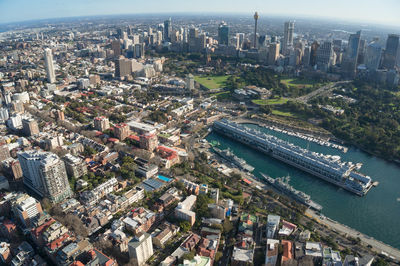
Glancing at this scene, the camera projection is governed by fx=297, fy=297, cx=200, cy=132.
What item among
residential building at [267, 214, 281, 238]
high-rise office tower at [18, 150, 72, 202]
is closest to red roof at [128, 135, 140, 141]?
high-rise office tower at [18, 150, 72, 202]

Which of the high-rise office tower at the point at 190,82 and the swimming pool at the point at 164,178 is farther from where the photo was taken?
the high-rise office tower at the point at 190,82

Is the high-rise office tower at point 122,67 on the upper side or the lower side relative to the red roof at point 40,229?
upper

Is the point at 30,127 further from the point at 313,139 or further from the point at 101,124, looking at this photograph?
the point at 313,139

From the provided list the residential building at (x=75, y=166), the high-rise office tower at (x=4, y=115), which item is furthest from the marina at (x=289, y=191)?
the high-rise office tower at (x=4, y=115)

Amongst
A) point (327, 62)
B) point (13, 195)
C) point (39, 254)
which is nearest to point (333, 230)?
point (39, 254)

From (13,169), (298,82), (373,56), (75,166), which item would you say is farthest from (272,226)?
(373,56)

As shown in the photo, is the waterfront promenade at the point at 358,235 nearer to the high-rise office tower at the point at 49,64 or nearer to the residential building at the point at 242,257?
the residential building at the point at 242,257

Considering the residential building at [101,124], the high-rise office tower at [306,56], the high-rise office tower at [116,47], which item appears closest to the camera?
the residential building at [101,124]

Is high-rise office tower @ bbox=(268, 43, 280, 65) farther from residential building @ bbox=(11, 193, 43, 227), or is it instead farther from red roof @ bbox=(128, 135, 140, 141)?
residential building @ bbox=(11, 193, 43, 227)
